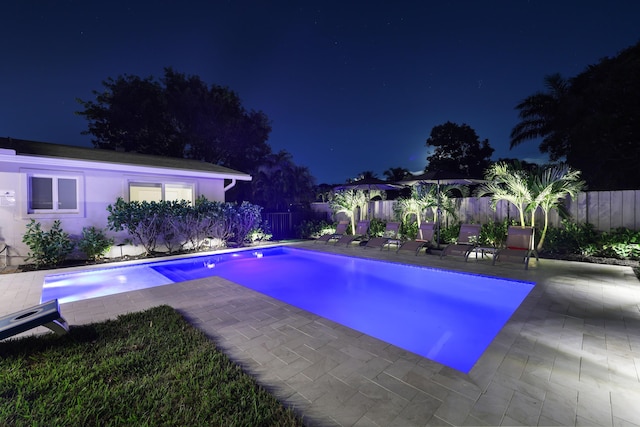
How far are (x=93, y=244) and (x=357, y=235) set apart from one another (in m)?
9.00

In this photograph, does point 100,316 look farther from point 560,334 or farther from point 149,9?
point 149,9

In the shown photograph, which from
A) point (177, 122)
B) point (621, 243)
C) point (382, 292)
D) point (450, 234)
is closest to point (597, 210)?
point (621, 243)

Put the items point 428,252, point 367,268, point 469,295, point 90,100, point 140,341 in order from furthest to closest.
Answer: point 90,100 < point 428,252 < point 367,268 < point 469,295 < point 140,341

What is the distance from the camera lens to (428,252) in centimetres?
984

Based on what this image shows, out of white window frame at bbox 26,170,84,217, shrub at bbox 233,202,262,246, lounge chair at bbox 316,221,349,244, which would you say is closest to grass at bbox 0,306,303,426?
white window frame at bbox 26,170,84,217

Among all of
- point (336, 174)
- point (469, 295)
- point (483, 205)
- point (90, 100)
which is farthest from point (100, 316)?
point (336, 174)

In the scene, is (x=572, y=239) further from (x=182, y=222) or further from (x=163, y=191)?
(x=163, y=191)

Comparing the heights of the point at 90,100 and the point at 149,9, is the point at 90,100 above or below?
below

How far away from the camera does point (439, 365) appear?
2.92m

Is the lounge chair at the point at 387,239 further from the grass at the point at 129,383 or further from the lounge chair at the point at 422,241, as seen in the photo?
the grass at the point at 129,383

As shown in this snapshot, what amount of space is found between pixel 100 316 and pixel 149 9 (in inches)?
863

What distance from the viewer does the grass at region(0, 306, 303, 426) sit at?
215cm

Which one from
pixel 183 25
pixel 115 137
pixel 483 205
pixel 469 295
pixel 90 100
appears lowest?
pixel 469 295

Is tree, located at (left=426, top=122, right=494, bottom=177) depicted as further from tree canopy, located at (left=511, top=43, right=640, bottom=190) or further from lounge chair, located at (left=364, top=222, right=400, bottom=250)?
lounge chair, located at (left=364, top=222, right=400, bottom=250)
